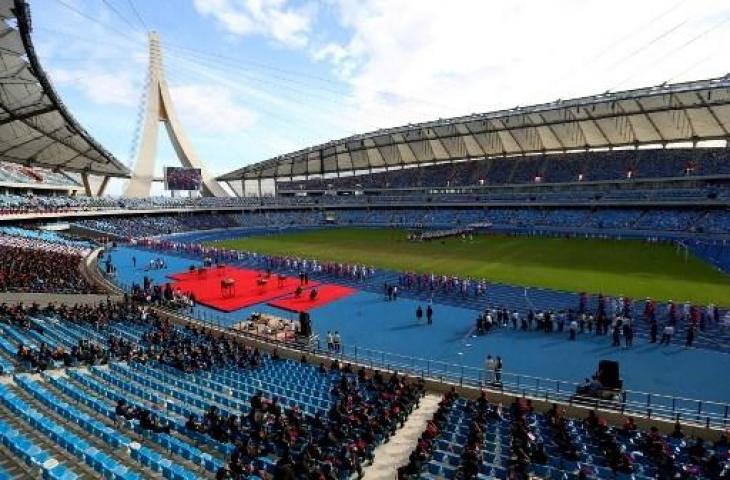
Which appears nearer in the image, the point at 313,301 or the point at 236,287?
the point at 313,301

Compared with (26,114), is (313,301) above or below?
below

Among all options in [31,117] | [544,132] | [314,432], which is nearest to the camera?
[314,432]

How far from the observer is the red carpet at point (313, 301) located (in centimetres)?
2783

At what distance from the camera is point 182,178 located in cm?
7456

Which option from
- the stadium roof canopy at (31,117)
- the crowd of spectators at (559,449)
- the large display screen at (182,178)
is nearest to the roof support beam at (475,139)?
the large display screen at (182,178)

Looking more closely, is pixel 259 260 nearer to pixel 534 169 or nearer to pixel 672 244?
pixel 672 244

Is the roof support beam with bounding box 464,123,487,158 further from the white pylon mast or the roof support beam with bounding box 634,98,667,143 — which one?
the white pylon mast

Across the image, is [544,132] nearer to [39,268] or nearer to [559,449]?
[39,268]

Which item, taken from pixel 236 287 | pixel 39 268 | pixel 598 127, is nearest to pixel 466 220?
pixel 598 127

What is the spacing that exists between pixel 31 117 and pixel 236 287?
22.6 meters

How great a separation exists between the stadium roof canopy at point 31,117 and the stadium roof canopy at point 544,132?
32.8 m

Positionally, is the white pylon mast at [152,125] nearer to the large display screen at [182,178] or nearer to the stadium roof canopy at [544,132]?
the large display screen at [182,178]

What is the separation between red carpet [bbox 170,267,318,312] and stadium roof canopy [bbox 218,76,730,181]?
114 ft

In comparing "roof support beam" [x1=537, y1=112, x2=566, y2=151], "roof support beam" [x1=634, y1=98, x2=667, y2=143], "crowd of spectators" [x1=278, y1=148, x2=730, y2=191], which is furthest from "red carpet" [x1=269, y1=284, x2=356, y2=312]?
"crowd of spectators" [x1=278, y1=148, x2=730, y2=191]
